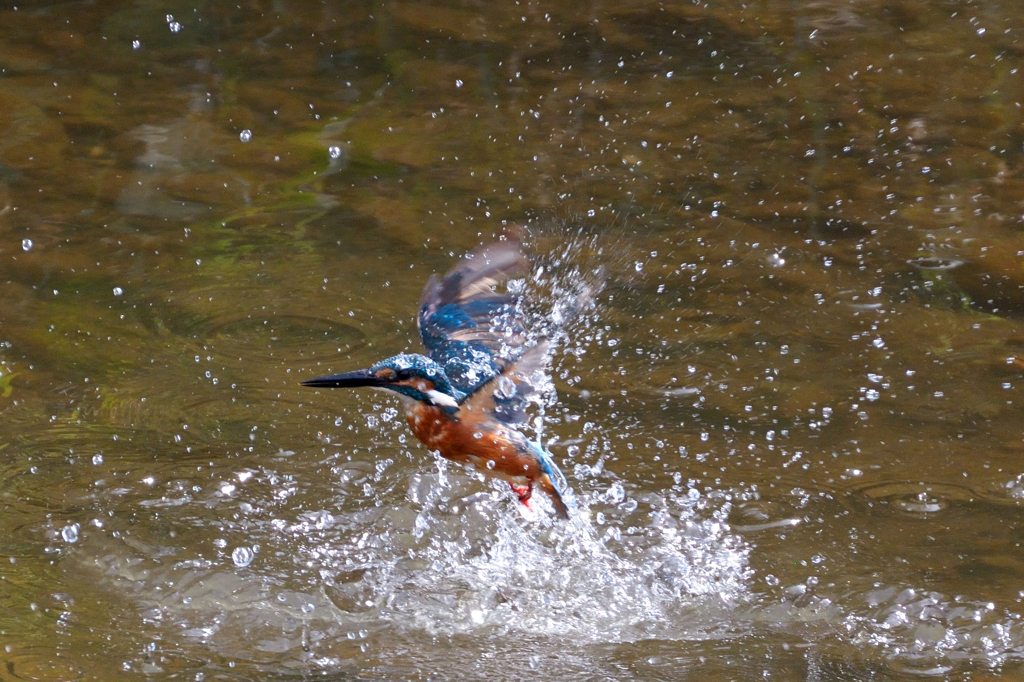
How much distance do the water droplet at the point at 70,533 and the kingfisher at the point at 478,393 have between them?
0.77 metres

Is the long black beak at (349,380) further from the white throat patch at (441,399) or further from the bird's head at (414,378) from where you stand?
the white throat patch at (441,399)

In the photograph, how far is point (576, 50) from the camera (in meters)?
6.42

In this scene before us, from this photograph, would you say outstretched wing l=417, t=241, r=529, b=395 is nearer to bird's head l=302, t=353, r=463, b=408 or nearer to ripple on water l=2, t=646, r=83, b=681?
bird's head l=302, t=353, r=463, b=408

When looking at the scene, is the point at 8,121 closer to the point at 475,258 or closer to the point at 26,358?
the point at 26,358

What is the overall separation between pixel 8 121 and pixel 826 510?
4.46m

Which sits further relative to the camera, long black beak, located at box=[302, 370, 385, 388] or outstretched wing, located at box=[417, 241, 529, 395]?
outstretched wing, located at box=[417, 241, 529, 395]

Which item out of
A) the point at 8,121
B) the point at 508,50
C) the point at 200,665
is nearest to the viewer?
the point at 200,665

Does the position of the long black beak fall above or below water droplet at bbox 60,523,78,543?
above

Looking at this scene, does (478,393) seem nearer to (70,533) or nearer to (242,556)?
(242,556)

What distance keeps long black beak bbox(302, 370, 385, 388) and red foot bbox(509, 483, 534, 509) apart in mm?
522

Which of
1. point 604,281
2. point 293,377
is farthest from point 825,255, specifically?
point 293,377

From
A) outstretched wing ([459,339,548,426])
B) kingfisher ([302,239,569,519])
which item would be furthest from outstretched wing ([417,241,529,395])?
outstretched wing ([459,339,548,426])

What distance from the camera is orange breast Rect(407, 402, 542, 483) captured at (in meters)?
3.17

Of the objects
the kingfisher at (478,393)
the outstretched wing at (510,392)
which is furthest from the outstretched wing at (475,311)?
the outstretched wing at (510,392)
